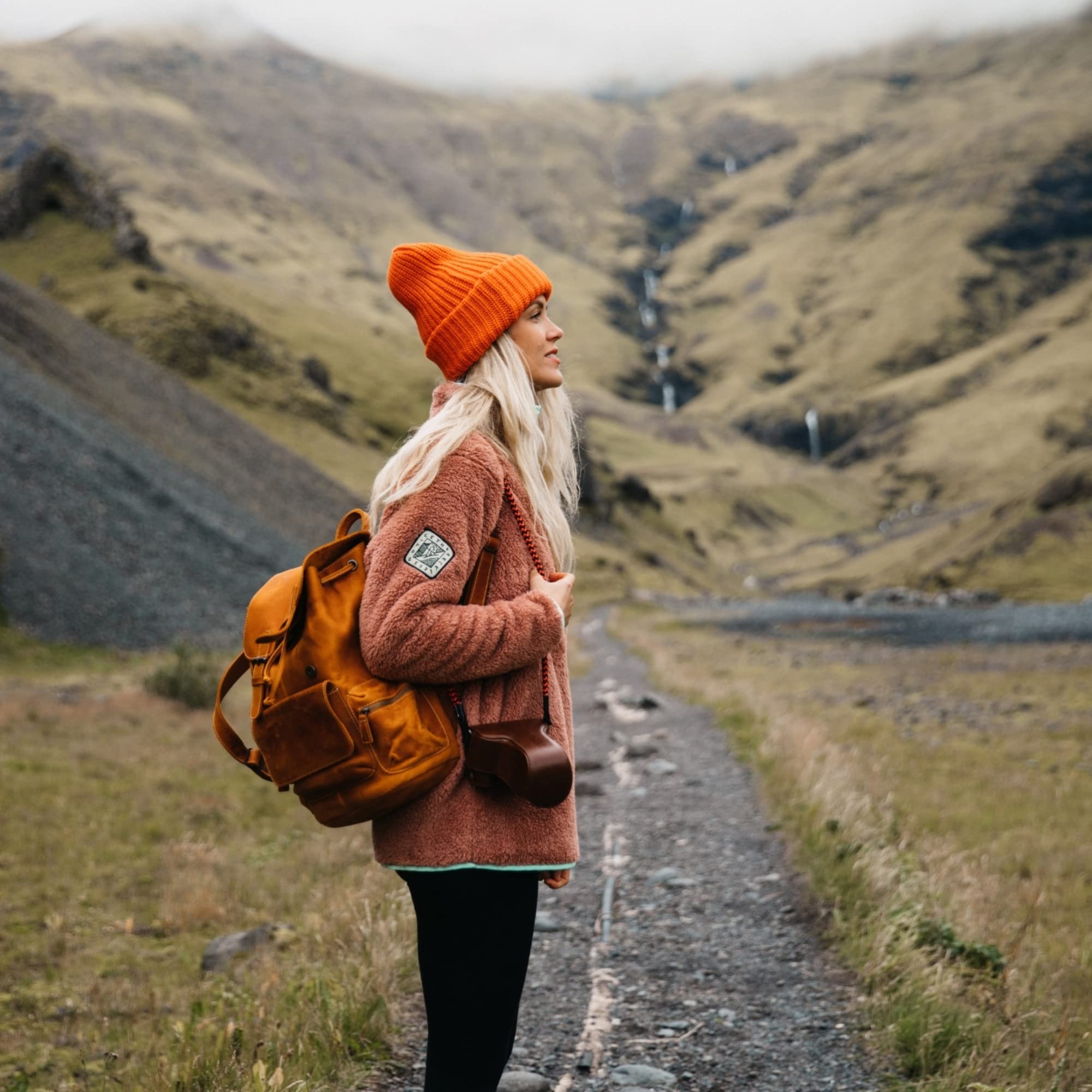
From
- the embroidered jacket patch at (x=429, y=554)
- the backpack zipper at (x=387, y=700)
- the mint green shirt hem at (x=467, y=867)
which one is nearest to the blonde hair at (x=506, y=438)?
the embroidered jacket patch at (x=429, y=554)

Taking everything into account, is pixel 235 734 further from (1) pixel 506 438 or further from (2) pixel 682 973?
(2) pixel 682 973

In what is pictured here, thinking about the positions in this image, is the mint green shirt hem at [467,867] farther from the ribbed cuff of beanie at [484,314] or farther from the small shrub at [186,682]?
the small shrub at [186,682]

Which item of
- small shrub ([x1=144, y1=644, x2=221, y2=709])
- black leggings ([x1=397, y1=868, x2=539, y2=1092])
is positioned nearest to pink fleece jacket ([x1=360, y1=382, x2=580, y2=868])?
black leggings ([x1=397, y1=868, x2=539, y2=1092])

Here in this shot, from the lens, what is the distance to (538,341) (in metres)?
3.40

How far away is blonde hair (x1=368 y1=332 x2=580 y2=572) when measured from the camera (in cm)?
302

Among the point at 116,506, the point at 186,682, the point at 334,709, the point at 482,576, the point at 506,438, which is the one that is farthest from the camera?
the point at 116,506

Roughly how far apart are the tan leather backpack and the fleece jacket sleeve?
0.24 ft

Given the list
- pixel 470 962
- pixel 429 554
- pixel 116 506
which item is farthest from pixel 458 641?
pixel 116 506

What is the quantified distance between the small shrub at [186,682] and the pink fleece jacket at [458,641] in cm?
1618

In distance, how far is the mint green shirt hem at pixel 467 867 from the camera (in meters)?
2.93

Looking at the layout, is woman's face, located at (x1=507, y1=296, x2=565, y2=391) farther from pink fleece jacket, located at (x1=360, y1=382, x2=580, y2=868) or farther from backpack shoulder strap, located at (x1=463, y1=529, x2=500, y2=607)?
backpack shoulder strap, located at (x1=463, y1=529, x2=500, y2=607)

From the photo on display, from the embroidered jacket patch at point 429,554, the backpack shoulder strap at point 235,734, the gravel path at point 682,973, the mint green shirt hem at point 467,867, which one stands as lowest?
the gravel path at point 682,973

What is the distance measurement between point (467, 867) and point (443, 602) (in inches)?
33.0

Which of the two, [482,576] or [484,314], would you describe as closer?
[482,576]
